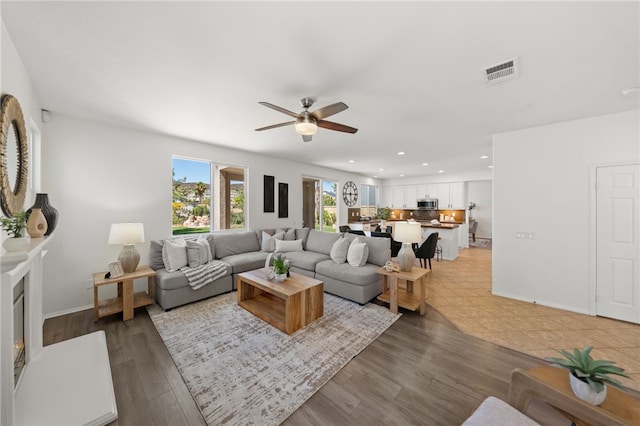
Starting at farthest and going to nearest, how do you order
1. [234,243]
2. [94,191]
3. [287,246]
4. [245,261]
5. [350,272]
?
[287,246]
[234,243]
[245,261]
[350,272]
[94,191]

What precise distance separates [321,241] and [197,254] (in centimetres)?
224

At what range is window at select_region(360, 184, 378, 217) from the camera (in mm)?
9008

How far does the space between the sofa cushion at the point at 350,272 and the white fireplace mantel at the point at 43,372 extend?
2624mm

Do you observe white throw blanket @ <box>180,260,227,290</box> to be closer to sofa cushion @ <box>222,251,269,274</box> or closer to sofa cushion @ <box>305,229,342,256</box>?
sofa cushion @ <box>222,251,269,274</box>

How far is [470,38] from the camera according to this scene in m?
1.68

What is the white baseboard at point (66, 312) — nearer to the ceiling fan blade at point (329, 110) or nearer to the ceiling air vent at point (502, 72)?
the ceiling fan blade at point (329, 110)

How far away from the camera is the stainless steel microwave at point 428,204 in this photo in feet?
27.7

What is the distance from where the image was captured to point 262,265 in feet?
14.4

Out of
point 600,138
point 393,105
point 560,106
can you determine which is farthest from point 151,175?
point 600,138

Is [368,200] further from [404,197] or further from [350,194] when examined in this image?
[404,197]

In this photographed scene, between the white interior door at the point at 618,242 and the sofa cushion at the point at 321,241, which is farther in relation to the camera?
the sofa cushion at the point at 321,241

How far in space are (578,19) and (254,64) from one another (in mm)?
2318

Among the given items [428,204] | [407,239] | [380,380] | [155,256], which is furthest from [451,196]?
[155,256]

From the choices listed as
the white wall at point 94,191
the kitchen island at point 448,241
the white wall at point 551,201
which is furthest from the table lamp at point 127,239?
the kitchen island at point 448,241
